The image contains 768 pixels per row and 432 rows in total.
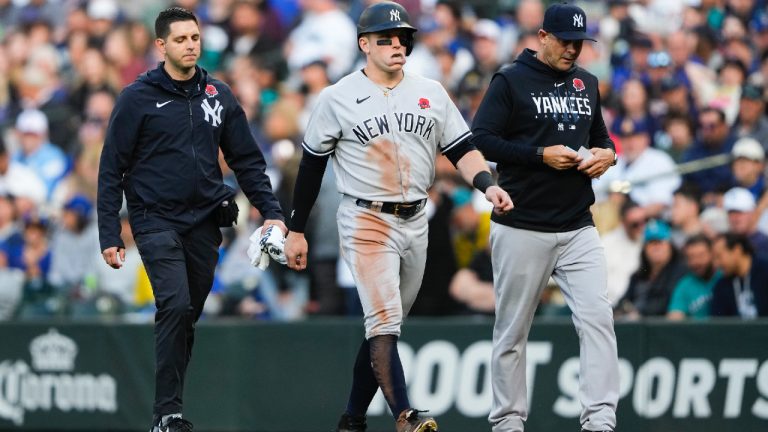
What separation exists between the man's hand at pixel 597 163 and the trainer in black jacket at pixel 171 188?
1892mm

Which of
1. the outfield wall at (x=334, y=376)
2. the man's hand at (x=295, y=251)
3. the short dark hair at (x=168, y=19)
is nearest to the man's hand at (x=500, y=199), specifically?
the man's hand at (x=295, y=251)

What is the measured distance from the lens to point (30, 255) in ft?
49.0

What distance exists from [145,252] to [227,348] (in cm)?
469

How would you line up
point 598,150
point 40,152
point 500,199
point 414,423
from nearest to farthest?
1. point 414,423
2. point 500,199
3. point 598,150
4. point 40,152

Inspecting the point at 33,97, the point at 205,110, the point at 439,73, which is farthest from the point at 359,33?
the point at 33,97

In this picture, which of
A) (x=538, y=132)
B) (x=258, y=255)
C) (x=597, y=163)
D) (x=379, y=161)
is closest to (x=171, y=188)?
(x=258, y=255)

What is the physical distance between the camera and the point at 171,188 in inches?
334

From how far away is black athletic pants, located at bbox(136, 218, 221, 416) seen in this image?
833cm

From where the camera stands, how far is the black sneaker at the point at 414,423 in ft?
25.1

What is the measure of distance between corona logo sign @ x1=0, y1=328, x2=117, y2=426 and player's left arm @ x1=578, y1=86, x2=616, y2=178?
6.50 meters

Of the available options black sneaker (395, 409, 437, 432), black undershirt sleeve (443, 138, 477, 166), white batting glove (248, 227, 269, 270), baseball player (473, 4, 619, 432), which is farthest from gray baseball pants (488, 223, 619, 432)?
white batting glove (248, 227, 269, 270)

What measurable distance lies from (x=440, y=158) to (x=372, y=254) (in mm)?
5100

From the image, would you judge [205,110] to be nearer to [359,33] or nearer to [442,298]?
[359,33]

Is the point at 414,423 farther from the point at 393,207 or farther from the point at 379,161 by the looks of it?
the point at 379,161
